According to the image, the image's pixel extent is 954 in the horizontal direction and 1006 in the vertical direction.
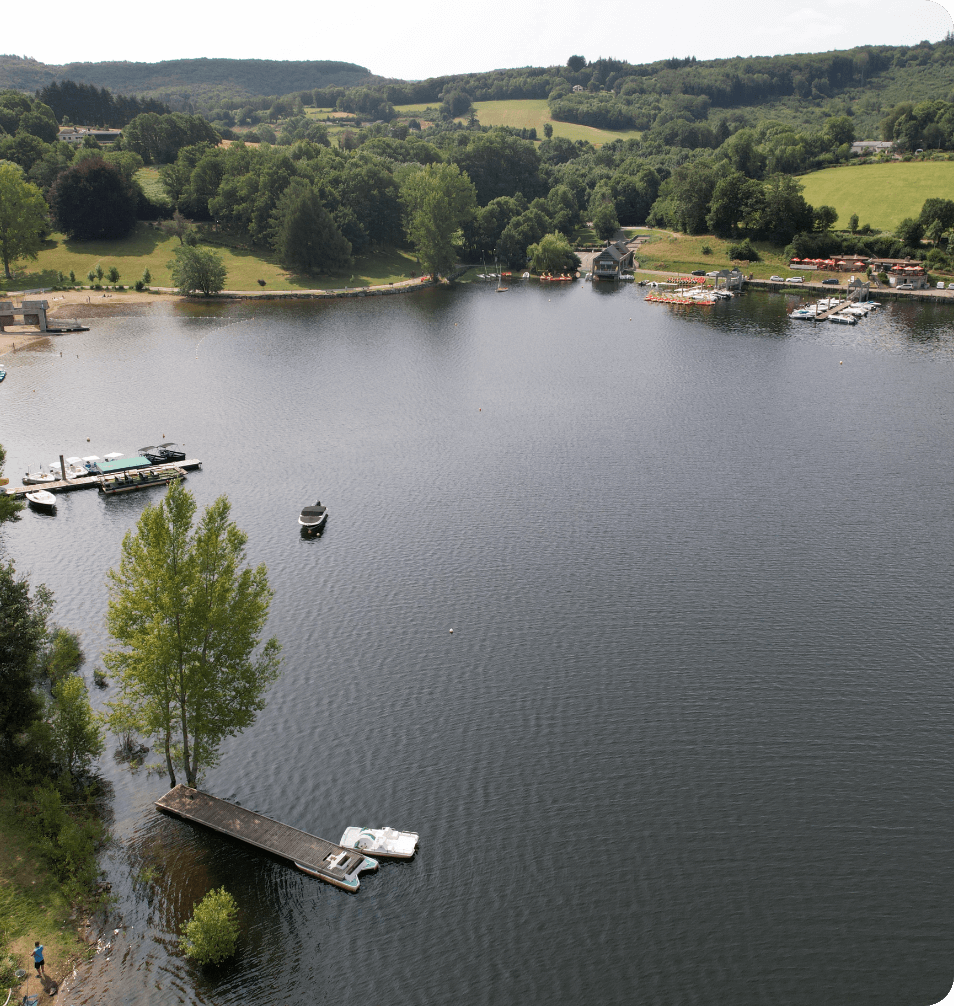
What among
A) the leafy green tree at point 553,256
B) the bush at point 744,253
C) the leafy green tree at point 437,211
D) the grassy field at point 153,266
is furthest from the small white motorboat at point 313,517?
the bush at point 744,253

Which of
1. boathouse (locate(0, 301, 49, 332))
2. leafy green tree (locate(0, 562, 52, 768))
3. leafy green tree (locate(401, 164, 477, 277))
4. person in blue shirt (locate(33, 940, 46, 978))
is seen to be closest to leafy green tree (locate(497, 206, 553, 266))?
leafy green tree (locate(401, 164, 477, 277))

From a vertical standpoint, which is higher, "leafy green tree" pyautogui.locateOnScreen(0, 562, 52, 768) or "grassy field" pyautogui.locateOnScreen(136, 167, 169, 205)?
"grassy field" pyautogui.locateOnScreen(136, 167, 169, 205)

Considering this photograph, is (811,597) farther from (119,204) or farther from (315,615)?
(119,204)

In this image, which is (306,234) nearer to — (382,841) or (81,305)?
(81,305)

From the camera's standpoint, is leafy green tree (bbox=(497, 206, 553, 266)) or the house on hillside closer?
the house on hillside

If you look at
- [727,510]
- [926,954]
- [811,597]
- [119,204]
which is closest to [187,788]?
[926,954]

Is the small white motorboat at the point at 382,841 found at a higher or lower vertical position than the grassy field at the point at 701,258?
lower

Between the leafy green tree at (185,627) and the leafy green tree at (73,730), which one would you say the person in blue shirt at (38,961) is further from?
the leafy green tree at (73,730)

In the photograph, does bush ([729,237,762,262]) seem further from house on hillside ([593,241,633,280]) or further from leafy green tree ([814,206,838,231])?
house on hillside ([593,241,633,280])
